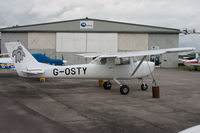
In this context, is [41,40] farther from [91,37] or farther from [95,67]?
[95,67]

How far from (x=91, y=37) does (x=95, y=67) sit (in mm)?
24911

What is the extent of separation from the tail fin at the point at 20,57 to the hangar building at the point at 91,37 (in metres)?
24.8

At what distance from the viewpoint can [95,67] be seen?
38.7 feet

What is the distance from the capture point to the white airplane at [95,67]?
1085cm

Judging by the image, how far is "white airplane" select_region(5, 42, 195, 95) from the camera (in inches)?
427

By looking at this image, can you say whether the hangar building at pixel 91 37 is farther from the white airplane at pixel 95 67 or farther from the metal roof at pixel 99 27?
the white airplane at pixel 95 67

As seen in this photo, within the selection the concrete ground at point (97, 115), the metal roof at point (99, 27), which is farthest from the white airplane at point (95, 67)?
the metal roof at point (99, 27)

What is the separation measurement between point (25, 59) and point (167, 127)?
26.0ft

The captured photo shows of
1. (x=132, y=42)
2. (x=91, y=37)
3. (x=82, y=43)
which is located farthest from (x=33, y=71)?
(x=132, y=42)

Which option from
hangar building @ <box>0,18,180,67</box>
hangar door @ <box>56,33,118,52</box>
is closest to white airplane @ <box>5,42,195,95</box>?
hangar door @ <box>56,33,118,52</box>

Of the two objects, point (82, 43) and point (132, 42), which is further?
point (132, 42)

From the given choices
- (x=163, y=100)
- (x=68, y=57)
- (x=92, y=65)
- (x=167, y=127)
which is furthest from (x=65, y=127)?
(x=68, y=57)

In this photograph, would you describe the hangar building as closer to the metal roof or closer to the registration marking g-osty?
the metal roof

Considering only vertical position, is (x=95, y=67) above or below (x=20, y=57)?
below
